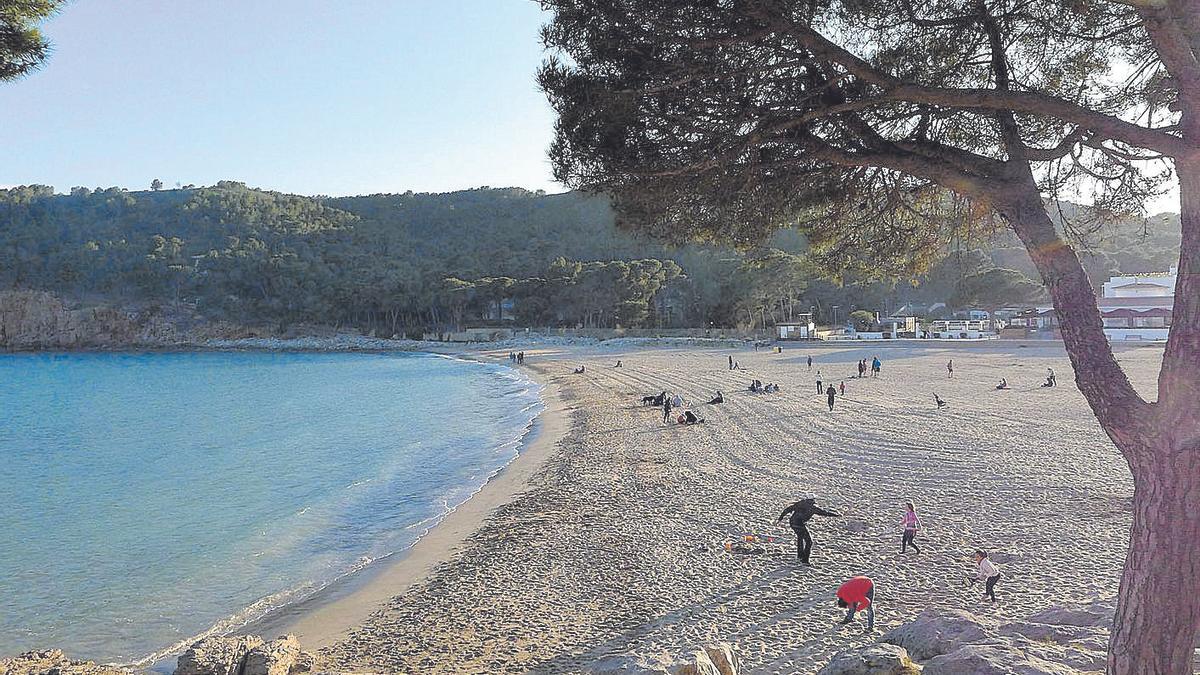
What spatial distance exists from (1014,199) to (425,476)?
545 inches

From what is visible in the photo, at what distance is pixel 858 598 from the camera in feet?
19.9

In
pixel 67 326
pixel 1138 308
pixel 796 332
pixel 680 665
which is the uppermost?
pixel 1138 308

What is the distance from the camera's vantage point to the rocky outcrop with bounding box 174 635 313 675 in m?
5.04

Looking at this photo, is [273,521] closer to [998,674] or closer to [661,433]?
[661,433]

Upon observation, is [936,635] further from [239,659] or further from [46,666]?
[46,666]

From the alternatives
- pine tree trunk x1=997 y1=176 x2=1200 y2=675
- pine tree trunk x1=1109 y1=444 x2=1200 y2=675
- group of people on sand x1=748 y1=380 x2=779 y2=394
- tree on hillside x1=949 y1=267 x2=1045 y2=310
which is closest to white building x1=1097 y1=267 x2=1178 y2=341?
tree on hillside x1=949 y1=267 x2=1045 y2=310

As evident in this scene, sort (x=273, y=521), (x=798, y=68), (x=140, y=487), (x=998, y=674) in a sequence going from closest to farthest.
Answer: (x=998, y=674) → (x=798, y=68) → (x=273, y=521) → (x=140, y=487)

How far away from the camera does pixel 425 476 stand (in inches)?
610

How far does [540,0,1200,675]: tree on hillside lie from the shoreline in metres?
5.39

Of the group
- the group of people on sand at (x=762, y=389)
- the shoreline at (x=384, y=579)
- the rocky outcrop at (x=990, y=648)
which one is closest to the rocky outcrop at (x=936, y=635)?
the rocky outcrop at (x=990, y=648)

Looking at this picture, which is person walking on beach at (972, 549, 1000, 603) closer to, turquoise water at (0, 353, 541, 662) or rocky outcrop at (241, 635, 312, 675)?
rocky outcrop at (241, 635, 312, 675)

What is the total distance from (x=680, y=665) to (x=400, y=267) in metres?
92.0

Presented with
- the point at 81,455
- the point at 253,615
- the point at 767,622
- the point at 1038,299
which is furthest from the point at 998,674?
the point at 1038,299

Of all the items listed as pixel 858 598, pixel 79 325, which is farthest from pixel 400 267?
pixel 858 598
